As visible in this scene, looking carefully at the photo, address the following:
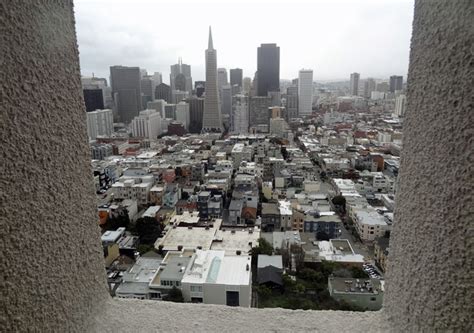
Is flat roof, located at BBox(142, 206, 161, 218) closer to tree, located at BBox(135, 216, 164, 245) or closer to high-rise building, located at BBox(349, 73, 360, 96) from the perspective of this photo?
tree, located at BBox(135, 216, 164, 245)

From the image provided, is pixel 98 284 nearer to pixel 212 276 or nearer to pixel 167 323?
pixel 167 323

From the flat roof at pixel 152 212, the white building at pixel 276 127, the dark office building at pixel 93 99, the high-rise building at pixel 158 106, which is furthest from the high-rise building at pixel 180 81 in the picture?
the flat roof at pixel 152 212

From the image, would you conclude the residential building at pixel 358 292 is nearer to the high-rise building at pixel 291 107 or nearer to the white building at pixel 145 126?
the white building at pixel 145 126

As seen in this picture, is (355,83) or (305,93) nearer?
(305,93)

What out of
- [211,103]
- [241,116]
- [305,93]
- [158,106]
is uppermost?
[305,93]

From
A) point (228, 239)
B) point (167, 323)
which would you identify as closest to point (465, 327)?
point (167, 323)

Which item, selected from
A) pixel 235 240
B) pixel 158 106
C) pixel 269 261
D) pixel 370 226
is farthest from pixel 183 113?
pixel 269 261

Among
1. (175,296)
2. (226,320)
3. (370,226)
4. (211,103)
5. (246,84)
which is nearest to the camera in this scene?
(226,320)

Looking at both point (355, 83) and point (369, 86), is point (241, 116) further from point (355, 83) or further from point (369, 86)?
point (355, 83)
